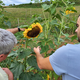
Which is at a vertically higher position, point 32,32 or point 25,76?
point 32,32

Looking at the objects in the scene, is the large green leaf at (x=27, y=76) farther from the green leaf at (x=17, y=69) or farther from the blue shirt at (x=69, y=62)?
the blue shirt at (x=69, y=62)

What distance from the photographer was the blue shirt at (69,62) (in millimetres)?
595

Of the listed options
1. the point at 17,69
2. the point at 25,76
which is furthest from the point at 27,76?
the point at 17,69

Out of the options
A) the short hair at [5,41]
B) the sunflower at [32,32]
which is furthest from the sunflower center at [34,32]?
the short hair at [5,41]


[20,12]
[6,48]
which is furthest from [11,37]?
[20,12]

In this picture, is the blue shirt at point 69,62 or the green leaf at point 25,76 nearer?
the blue shirt at point 69,62

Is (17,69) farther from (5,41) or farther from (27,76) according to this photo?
(5,41)

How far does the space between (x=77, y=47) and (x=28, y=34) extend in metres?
0.42

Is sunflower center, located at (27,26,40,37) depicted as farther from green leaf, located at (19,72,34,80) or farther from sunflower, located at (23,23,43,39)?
green leaf, located at (19,72,34,80)

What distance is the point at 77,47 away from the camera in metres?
0.62

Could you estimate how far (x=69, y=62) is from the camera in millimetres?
607

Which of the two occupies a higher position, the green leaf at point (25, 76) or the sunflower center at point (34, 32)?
the sunflower center at point (34, 32)

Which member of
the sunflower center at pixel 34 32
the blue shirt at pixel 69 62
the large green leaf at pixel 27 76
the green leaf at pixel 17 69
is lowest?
the large green leaf at pixel 27 76

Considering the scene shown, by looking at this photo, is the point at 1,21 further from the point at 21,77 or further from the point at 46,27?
the point at 21,77
